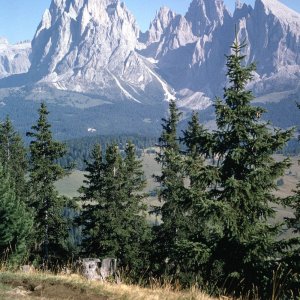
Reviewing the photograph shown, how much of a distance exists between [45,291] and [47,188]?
96.7 ft

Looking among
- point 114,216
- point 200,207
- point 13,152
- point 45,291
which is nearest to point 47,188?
point 114,216

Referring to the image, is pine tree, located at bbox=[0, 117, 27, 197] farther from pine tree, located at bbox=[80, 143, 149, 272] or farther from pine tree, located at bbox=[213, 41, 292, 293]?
pine tree, located at bbox=[213, 41, 292, 293]

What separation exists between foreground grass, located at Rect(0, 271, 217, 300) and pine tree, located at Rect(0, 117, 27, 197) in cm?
3953

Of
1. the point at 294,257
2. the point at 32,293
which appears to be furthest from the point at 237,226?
the point at 32,293

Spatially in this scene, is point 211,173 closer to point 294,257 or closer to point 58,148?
point 294,257

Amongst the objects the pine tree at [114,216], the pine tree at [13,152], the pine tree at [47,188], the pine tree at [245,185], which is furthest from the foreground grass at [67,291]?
the pine tree at [13,152]

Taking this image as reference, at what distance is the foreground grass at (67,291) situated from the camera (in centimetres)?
908

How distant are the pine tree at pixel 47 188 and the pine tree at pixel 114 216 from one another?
102 inches

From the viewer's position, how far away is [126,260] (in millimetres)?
36688

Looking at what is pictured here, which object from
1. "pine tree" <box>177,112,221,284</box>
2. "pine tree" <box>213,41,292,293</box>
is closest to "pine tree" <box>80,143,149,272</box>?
"pine tree" <box>177,112,221,284</box>

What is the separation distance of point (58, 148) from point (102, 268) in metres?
26.2

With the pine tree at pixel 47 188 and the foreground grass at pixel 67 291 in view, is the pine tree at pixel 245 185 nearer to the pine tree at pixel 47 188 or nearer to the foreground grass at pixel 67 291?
the foreground grass at pixel 67 291

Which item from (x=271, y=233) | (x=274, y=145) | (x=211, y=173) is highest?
(x=274, y=145)

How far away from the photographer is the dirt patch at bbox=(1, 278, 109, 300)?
895 cm
